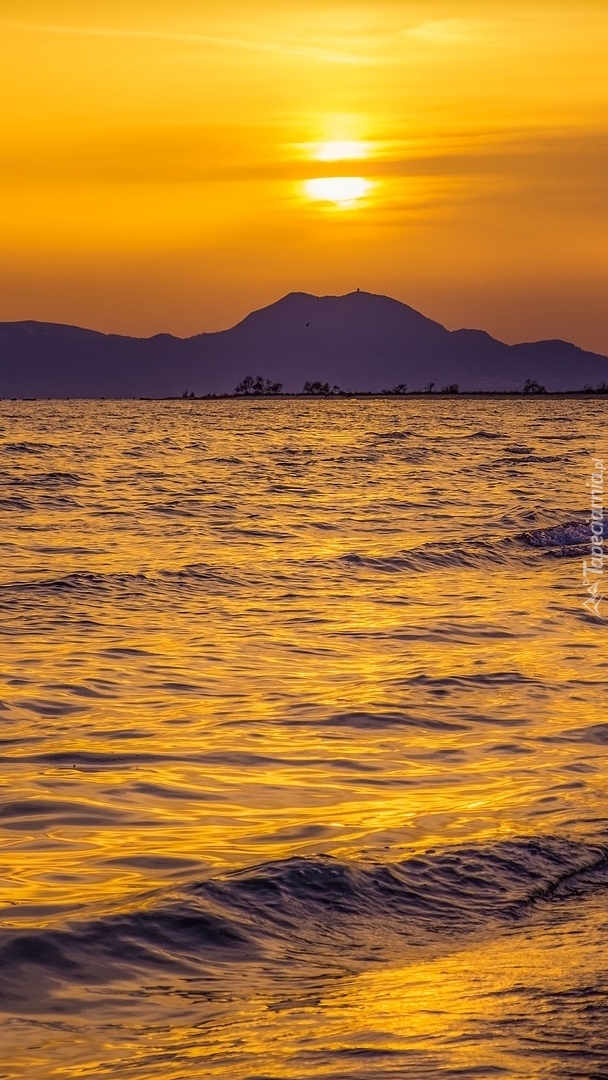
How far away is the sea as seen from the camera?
16.7 feet

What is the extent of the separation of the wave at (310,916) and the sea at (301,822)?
2 cm

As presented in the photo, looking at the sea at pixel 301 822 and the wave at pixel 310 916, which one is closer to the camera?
the sea at pixel 301 822

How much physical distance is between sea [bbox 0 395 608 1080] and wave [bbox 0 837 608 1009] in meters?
0.02

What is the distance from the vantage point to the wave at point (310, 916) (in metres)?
5.96

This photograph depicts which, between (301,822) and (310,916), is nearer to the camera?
(310,916)

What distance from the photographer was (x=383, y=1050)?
480 cm

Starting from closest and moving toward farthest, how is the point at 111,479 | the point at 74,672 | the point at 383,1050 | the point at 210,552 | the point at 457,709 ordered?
1. the point at 383,1050
2. the point at 457,709
3. the point at 74,672
4. the point at 210,552
5. the point at 111,479

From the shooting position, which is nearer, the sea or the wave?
the sea

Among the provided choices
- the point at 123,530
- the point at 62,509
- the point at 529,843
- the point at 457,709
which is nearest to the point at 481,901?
the point at 529,843

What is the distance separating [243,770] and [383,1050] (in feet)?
15.7

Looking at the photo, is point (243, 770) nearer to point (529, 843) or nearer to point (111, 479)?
point (529, 843)

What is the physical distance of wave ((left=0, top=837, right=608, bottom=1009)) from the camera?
235 inches

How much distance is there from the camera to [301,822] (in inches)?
324

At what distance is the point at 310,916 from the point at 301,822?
5.21 ft
